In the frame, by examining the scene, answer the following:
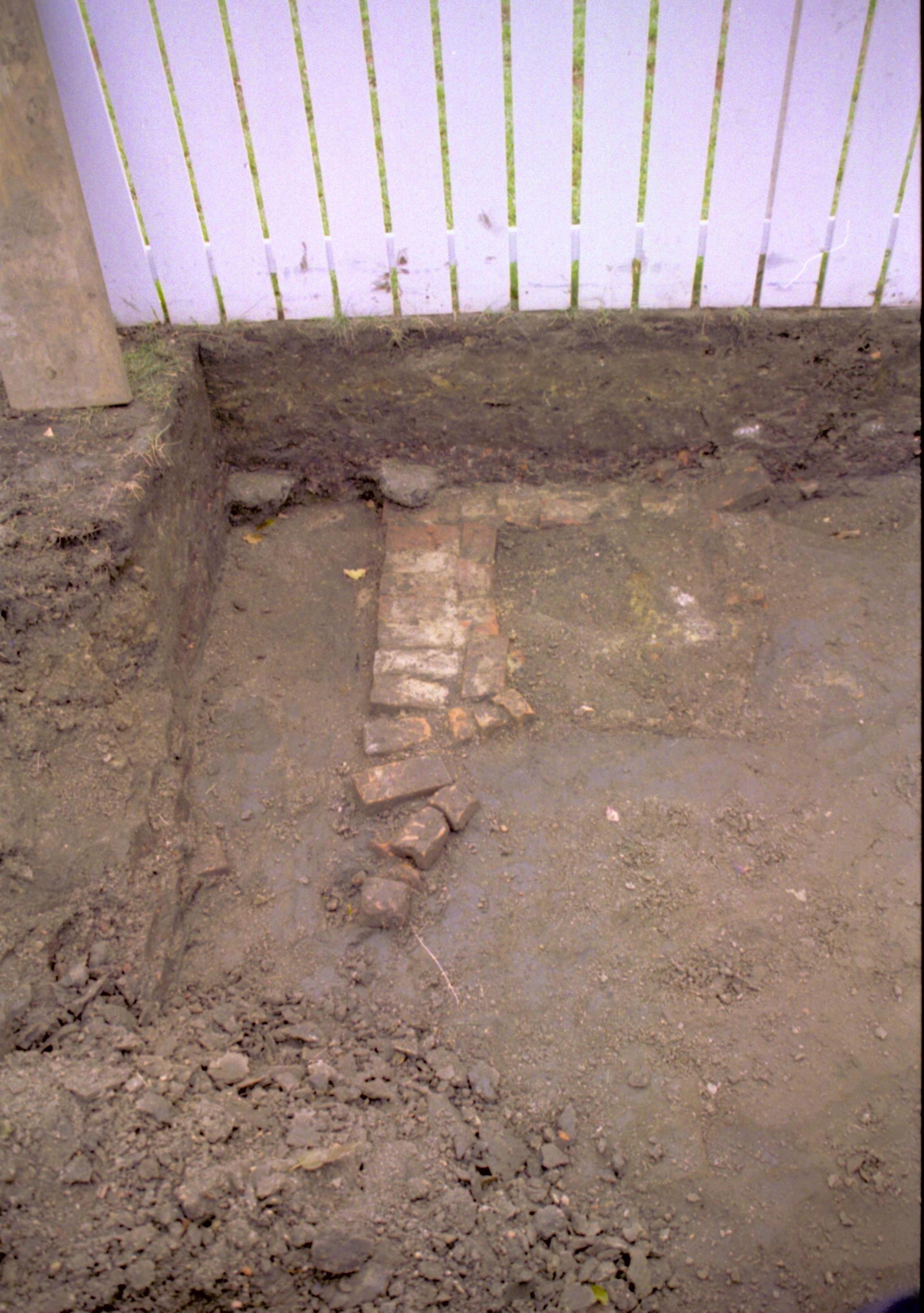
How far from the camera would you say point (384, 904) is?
3070 millimetres

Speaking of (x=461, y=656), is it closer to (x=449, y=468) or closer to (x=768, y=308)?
(x=449, y=468)

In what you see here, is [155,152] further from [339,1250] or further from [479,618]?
[339,1250]

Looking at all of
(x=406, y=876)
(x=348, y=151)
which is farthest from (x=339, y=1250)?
(x=348, y=151)

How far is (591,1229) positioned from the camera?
2.32 meters

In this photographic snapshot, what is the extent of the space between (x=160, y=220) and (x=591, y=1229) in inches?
182

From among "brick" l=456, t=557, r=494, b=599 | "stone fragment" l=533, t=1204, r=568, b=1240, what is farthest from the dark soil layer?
"stone fragment" l=533, t=1204, r=568, b=1240

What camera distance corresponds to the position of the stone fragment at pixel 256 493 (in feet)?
15.3

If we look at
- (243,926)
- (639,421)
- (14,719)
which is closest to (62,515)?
(14,719)

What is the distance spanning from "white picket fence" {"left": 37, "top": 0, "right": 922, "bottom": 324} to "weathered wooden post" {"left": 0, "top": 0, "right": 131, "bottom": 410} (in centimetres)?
39

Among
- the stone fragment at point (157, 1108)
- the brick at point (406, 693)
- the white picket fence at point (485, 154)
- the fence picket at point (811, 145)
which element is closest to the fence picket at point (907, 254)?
the white picket fence at point (485, 154)

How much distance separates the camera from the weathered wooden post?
3.50m

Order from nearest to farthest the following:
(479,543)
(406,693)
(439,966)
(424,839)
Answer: (439,966) → (424,839) → (406,693) → (479,543)

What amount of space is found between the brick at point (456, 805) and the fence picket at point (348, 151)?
2655 millimetres

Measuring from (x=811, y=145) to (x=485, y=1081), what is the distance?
4307 millimetres
